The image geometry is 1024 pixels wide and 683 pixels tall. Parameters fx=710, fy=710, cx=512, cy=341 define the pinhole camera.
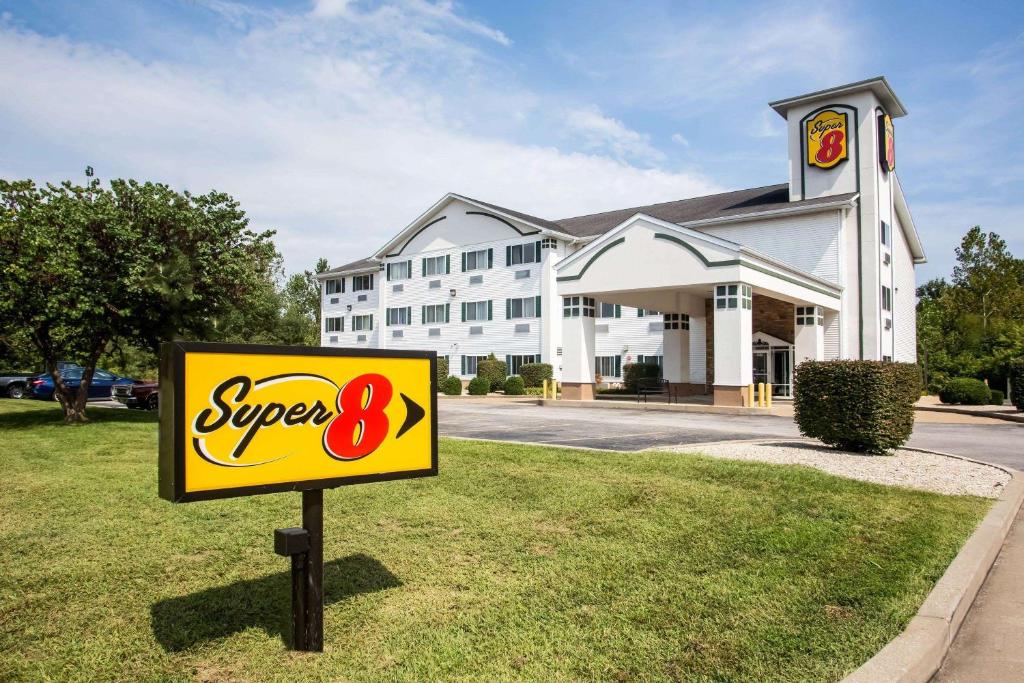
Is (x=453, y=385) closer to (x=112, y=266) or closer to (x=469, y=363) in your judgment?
(x=469, y=363)

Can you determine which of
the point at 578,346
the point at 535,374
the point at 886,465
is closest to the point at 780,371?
the point at 578,346

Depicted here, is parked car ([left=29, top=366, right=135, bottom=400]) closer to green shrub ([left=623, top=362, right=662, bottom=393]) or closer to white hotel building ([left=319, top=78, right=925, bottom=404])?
white hotel building ([left=319, top=78, right=925, bottom=404])

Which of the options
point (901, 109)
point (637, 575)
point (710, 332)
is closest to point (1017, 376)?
point (710, 332)

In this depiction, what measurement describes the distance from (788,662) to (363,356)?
2.97 meters

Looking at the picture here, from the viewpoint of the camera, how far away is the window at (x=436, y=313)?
47059mm

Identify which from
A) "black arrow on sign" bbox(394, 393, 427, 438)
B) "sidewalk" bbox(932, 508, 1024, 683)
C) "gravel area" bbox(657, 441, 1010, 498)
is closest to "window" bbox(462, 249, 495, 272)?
"gravel area" bbox(657, 441, 1010, 498)

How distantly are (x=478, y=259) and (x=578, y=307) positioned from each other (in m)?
17.4

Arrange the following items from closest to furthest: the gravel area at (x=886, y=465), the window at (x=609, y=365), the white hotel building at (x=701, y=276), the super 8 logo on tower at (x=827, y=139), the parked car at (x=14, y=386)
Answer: the gravel area at (x=886, y=465)
the white hotel building at (x=701, y=276)
the parked car at (x=14, y=386)
the super 8 logo on tower at (x=827, y=139)
the window at (x=609, y=365)

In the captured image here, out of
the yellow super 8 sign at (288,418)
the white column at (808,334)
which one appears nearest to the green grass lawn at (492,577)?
the yellow super 8 sign at (288,418)

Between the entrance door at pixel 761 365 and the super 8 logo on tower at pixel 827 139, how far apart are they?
9287mm

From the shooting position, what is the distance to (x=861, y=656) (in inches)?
156

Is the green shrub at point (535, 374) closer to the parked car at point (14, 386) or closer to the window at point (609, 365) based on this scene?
Answer: the window at point (609, 365)

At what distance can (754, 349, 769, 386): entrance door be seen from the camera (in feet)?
112

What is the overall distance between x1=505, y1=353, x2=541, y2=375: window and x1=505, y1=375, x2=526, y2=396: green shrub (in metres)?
3.85
